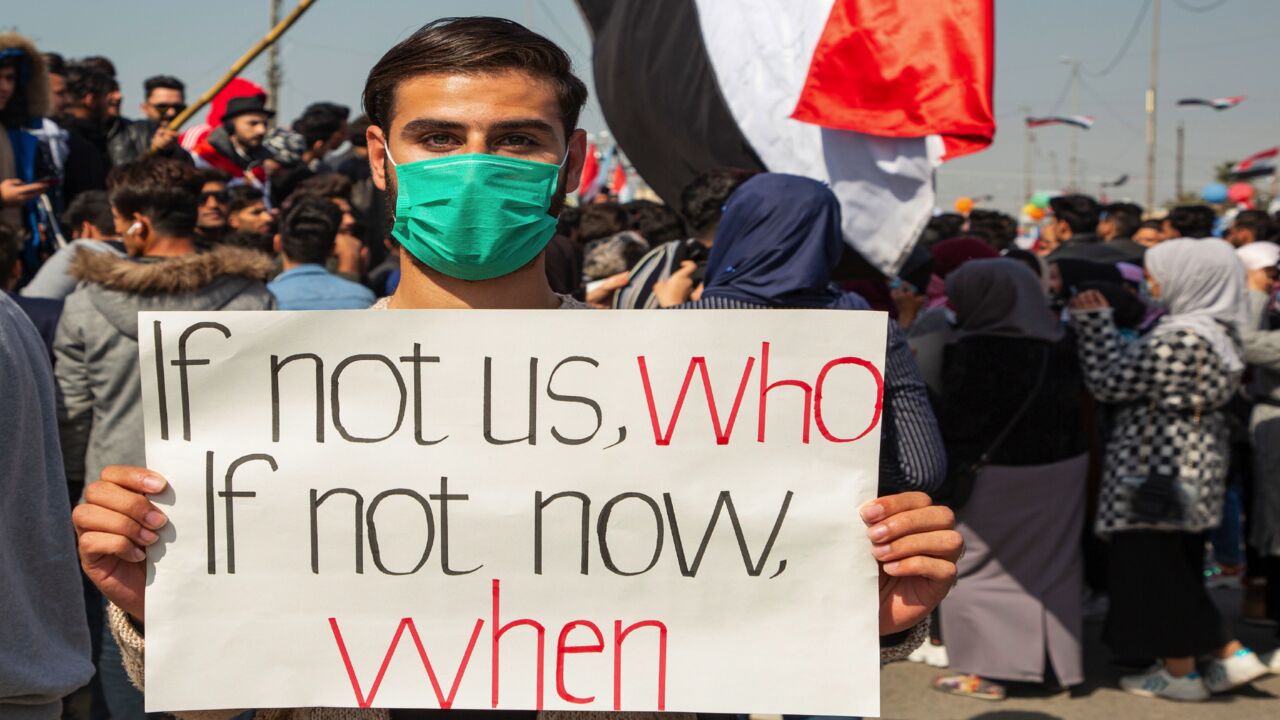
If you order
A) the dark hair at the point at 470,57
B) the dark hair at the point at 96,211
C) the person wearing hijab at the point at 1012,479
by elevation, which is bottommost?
the person wearing hijab at the point at 1012,479

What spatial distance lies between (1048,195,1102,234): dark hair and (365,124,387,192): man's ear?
7.67m

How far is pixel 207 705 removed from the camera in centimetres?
174

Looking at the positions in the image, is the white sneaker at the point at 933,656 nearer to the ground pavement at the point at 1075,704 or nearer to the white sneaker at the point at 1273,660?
the ground pavement at the point at 1075,704

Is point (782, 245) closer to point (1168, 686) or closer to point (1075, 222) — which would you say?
point (1168, 686)

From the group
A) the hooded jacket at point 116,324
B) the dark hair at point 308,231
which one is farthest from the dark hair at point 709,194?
the dark hair at point 308,231

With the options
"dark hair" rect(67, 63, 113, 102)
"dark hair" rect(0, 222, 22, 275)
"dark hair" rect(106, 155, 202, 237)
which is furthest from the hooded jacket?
"dark hair" rect(67, 63, 113, 102)

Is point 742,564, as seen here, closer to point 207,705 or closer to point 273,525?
point 273,525

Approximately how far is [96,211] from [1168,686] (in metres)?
5.06

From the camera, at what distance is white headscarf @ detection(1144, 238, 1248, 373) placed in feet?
17.2

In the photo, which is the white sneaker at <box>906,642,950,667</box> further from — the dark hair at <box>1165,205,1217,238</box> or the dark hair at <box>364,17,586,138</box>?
the dark hair at <box>364,17,586,138</box>

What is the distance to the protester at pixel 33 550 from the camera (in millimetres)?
1921

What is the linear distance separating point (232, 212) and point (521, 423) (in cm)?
560

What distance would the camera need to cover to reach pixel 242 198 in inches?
272

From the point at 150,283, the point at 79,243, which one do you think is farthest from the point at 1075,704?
the point at 79,243
